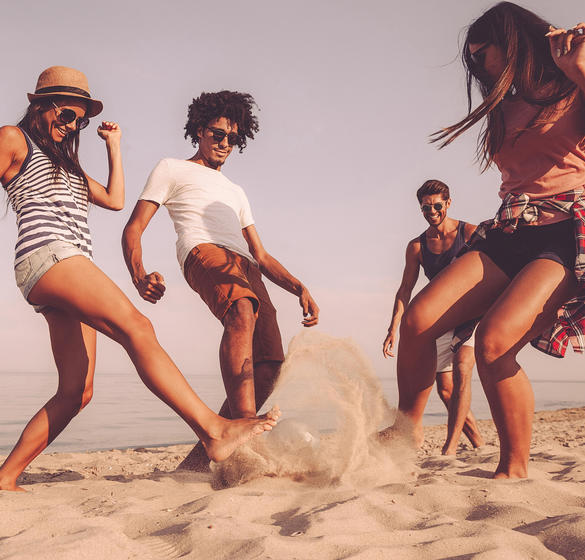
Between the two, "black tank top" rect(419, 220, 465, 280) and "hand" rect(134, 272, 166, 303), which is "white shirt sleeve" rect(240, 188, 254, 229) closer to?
"hand" rect(134, 272, 166, 303)

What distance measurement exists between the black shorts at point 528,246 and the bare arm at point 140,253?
171 centimetres

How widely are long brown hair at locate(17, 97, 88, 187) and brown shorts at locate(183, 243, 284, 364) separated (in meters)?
0.81

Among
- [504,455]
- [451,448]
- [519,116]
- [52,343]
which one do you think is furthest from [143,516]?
[451,448]

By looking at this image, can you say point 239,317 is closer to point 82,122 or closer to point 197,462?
point 197,462

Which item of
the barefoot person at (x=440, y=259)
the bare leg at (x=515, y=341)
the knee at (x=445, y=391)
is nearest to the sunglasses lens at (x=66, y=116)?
the bare leg at (x=515, y=341)

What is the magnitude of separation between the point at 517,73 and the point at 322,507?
→ 2335 mm

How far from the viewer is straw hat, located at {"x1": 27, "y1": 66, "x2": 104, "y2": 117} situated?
130 inches

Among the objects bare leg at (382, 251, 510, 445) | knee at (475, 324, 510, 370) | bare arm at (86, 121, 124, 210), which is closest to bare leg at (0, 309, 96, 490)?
bare arm at (86, 121, 124, 210)

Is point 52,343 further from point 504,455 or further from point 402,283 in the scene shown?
point 402,283

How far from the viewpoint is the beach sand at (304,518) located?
189 centimetres

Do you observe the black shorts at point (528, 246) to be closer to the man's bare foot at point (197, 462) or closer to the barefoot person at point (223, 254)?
the barefoot person at point (223, 254)

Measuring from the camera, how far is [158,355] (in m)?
3.00

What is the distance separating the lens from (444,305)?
3248mm

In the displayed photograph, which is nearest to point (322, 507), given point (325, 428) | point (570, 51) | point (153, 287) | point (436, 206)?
point (325, 428)
